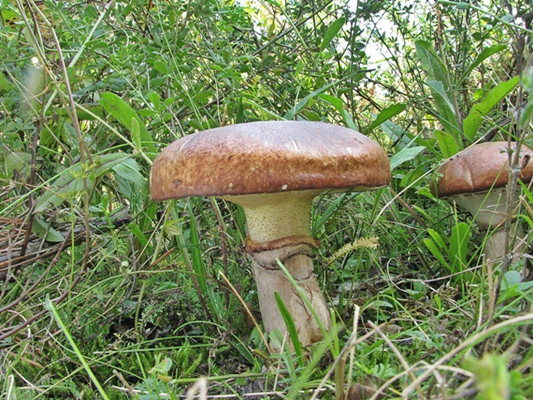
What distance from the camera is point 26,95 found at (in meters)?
2.22

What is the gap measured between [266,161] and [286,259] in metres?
0.54

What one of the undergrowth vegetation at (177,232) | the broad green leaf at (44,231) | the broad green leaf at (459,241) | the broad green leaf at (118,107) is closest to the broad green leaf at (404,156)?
the undergrowth vegetation at (177,232)

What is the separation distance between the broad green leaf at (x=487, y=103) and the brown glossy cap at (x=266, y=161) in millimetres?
700

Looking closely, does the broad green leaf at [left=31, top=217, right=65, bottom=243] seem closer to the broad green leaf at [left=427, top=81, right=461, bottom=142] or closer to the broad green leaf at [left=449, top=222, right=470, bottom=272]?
the broad green leaf at [left=449, top=222, right=470, bottom=272]

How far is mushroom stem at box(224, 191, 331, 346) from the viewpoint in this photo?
165 cm

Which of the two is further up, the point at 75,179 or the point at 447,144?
the point at 75,179

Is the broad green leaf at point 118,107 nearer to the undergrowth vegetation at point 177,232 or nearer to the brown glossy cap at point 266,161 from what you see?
the undergrowth vegetation at point 177,232

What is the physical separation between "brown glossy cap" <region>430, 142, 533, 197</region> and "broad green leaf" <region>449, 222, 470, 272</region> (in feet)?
0.77

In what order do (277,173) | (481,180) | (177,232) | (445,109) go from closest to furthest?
1. (277,173)
2. (177,232)
3. (481,180)
4. (445,109)

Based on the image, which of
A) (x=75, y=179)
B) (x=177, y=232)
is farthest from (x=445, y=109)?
(x=75, y=179)

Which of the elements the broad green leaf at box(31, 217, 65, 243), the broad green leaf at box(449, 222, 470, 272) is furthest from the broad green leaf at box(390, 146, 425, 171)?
the broad green leaf at box(31, 217, 65, 243)

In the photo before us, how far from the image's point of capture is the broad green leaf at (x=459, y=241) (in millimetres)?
1684

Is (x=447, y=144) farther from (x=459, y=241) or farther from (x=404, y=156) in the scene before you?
(x=459, y=241)

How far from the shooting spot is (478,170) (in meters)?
1.90
